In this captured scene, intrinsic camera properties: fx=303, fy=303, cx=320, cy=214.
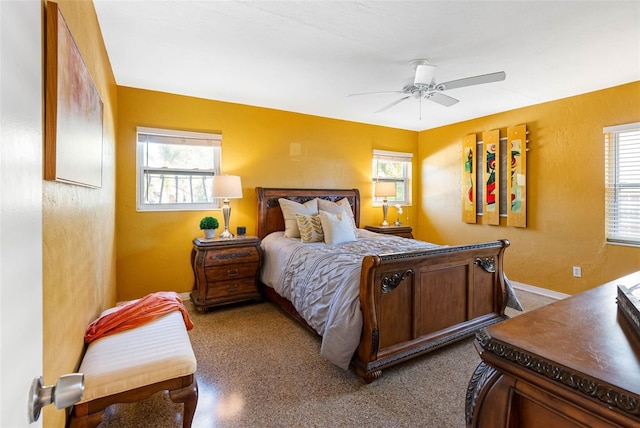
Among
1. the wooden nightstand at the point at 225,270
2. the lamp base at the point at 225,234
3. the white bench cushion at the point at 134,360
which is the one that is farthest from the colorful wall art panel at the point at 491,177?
the white bench cushion at the point at 134,360

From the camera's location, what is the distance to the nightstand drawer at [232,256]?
3.32 meters

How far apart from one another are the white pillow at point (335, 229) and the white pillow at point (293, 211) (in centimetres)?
45

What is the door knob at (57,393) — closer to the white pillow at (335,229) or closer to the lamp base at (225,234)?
the white pillow at (335,229)

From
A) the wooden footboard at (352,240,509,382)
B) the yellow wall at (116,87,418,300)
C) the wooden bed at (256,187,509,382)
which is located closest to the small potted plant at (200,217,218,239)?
the yellow wall at (116,87,418,300)

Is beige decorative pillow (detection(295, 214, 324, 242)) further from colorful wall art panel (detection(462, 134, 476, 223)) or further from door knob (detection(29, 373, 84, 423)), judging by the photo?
door knob (detection(29, 373, 84, 423))

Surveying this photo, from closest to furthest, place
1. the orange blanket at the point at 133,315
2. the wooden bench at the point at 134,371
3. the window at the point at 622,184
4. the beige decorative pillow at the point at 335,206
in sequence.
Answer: the wooden bench at the point at 134,371
the orange blanket at the point at 133,315
the window at the point at 622,184
the beige decorative pillow at the point at 335,206

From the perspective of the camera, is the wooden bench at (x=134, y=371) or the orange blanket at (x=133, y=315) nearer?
the wooden bench at (x=134, y=371)

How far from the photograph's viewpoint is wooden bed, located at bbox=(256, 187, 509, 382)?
2.12m

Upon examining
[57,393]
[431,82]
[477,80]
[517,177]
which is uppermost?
[431,82]

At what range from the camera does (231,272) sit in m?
3.44

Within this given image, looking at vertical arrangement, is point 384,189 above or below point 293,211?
above

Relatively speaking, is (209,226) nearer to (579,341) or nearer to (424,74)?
(424,74)

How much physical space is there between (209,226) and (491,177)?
3.99m

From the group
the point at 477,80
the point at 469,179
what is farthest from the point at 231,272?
the point at 469,179
